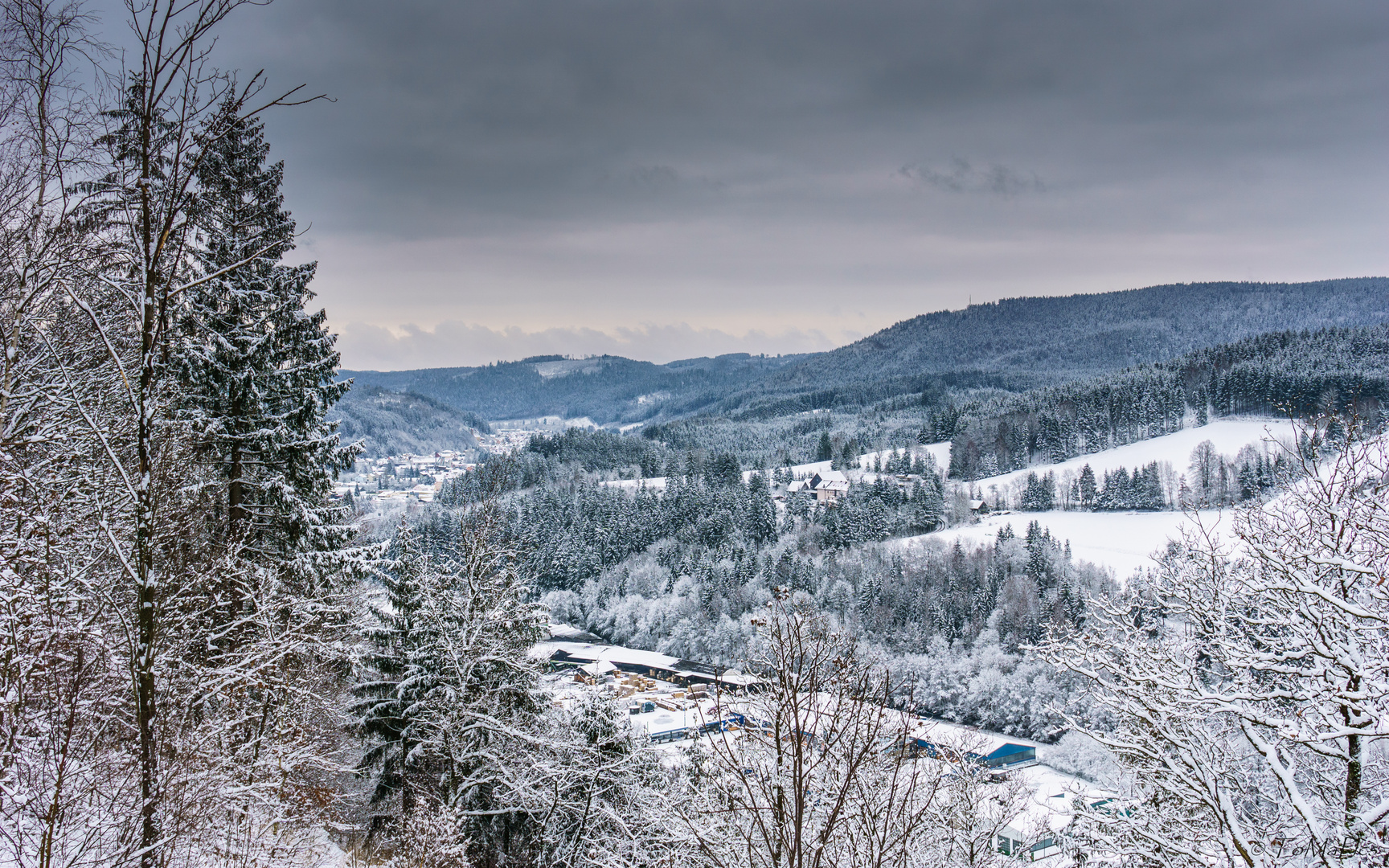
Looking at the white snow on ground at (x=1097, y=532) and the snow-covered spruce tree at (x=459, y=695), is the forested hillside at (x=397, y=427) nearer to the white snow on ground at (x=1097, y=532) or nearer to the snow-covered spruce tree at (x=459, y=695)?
the white snow on ground at (x=1097, y=532)

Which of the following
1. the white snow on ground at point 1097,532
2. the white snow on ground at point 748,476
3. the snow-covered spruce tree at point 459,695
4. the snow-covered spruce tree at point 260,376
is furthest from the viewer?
the white snow on ground at point 748,476

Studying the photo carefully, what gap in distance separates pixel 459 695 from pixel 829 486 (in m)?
76.8

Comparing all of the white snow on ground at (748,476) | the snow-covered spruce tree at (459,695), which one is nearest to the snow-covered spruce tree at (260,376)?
the snow-covered spruce tree at (459,695)

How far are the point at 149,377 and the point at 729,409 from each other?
625ft

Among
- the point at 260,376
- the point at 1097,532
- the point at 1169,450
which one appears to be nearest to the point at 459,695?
the point at 260,376

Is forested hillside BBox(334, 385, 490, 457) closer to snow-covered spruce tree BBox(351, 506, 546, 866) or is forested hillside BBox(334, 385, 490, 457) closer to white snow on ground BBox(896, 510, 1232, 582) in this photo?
white snow on ground BBox(896, 510, 1232, 582)

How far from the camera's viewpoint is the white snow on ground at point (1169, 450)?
71.2 m

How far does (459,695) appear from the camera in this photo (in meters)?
10.2

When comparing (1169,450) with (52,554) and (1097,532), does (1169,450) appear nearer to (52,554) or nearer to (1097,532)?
(1097,532)

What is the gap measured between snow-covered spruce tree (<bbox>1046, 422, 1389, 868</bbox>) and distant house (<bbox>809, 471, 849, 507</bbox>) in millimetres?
66514

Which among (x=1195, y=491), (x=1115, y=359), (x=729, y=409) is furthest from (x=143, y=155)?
(x=1115, y=359)

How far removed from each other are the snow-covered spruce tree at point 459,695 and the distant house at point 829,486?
63074mm

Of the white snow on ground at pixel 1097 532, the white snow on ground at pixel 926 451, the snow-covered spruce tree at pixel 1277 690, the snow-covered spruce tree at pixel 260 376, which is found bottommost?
the white snow on ground at pixel 1097 532

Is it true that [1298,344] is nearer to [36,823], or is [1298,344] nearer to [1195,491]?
[1195,491]
